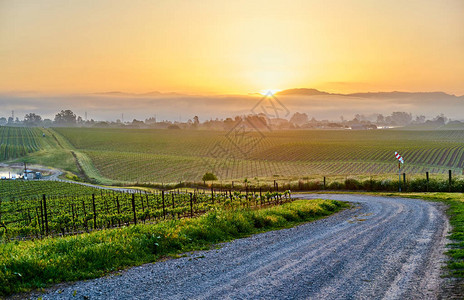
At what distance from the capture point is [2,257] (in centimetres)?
1003

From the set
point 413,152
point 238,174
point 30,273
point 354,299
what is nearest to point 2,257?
point 30,273

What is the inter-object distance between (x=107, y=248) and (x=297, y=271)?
17.9 ft

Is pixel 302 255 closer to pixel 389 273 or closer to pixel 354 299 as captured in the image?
pixel 389 273

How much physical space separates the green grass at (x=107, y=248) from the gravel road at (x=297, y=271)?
706 mm

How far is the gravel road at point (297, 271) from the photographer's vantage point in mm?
8297

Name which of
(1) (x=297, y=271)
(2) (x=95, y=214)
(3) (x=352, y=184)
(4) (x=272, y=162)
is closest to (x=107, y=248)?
(1) (x=297, y=271)

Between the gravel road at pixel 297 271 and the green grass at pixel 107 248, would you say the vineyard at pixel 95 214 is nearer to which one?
the green grass at pixel 107 248

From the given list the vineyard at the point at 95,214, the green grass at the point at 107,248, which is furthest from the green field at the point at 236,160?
the green grass at the point at 107,248

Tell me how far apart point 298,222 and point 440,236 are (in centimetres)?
671

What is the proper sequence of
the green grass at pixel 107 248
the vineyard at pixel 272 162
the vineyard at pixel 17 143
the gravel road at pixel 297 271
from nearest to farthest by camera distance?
the gravel road at pixel 297 271 < the green grass at pixel 107 248 < the vineyard at pixel 272 162 < the vineyard at pixel 17 143

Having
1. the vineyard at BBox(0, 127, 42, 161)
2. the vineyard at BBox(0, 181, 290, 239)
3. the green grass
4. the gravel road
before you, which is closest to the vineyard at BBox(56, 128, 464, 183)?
the vineyard at BBox(0, 127, 42, 161)

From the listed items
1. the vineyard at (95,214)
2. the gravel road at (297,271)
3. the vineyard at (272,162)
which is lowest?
the vineyard at (272,162)

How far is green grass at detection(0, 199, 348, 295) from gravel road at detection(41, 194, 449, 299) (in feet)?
2.31

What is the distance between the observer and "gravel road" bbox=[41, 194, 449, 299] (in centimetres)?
830
